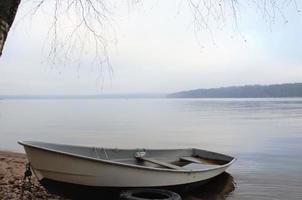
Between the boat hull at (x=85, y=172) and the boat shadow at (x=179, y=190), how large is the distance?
0.20 meters

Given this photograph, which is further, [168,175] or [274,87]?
[274,87]

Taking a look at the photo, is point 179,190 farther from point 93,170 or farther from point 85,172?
point 85,172

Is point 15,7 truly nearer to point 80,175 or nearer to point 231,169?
point 80,175

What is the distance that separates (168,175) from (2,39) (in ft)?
A: 24.6

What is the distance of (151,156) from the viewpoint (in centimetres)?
1319

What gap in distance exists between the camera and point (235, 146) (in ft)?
93.3

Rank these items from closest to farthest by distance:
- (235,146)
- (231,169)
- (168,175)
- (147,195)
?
(147,195) → (168,175) → (231,169) → (235,146)

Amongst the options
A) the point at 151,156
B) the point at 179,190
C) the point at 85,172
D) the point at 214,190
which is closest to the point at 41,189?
the point at 85,172

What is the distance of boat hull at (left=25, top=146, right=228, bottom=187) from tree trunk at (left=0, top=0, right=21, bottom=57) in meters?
5.82

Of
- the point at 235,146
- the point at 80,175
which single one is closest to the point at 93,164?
the point at 80,175

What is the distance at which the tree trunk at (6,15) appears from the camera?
332 cm

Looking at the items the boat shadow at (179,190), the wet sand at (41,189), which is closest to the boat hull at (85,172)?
the boat shadow at (179,190)

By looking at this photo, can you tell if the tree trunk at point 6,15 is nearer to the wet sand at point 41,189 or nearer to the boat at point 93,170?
the boat at point 93,170

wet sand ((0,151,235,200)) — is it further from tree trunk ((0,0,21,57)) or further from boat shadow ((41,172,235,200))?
tree trunk ((0,0,21,57))
